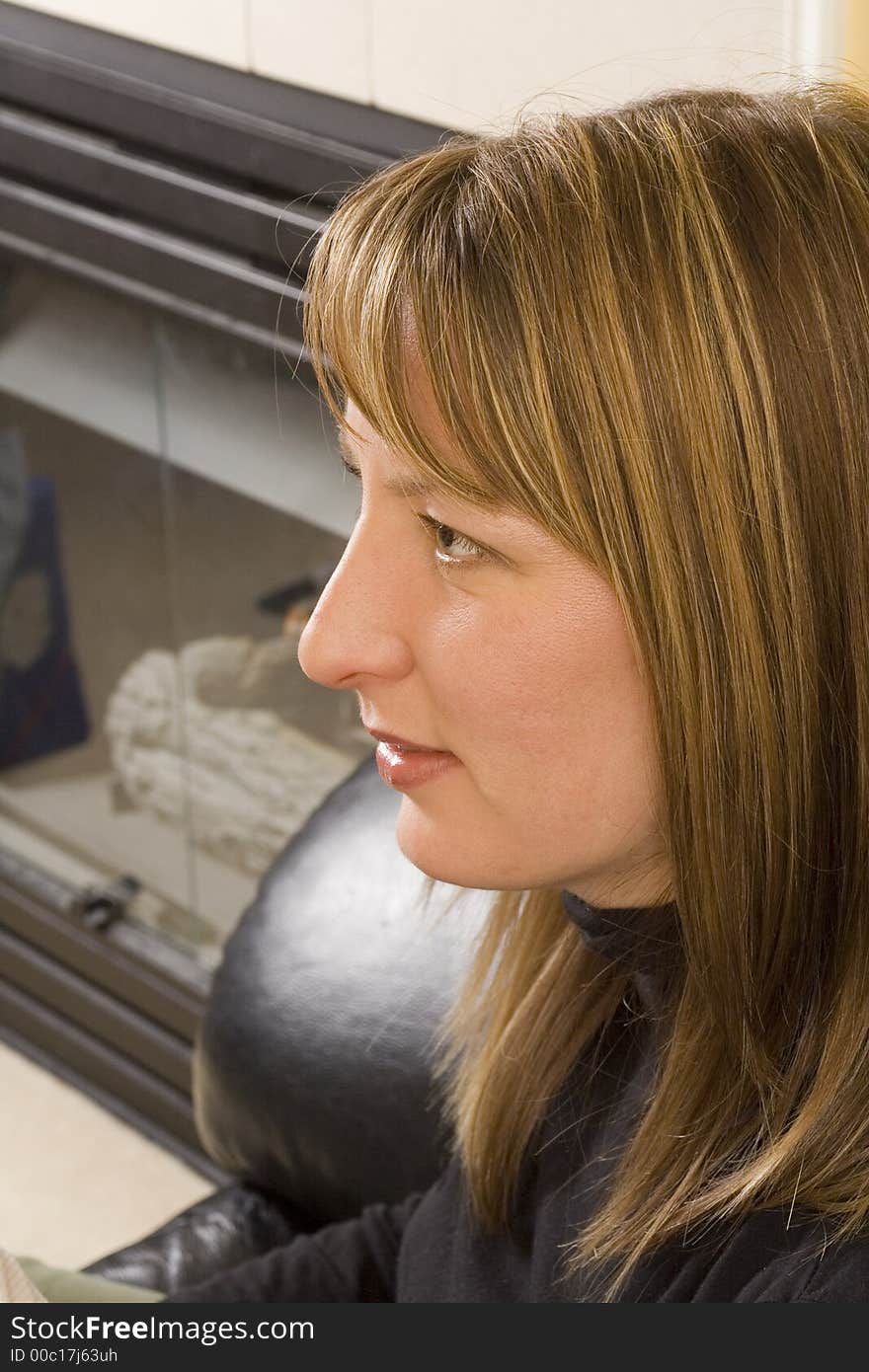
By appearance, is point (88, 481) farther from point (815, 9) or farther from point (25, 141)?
point (815, 9)

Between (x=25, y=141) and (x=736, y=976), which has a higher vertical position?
(x=25, y=141)

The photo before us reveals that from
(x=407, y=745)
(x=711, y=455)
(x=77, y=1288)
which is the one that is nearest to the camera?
(x=711, y=455)

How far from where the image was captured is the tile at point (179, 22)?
5.44 ft

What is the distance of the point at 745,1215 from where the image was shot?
0.85 metres

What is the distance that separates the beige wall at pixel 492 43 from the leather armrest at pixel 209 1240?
36.6 inches

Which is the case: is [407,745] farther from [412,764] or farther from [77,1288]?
[77,1288]

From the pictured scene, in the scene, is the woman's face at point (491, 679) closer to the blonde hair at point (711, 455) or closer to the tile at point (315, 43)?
the blonde hair at point (711, 455)

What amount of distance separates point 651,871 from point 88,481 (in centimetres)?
147

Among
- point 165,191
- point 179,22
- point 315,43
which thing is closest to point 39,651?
point 165,191

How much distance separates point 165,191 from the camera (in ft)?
5.81

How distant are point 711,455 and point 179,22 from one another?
3.87 feet

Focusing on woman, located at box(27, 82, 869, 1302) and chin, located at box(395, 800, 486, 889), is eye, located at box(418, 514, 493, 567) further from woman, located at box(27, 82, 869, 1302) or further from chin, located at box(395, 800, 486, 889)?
chin, located at box(395, 800, 486, 889)

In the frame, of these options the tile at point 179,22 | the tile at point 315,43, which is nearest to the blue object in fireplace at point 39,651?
the tile at point 179,22

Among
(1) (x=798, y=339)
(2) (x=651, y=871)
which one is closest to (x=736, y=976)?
(2) (x=651, y=871)
